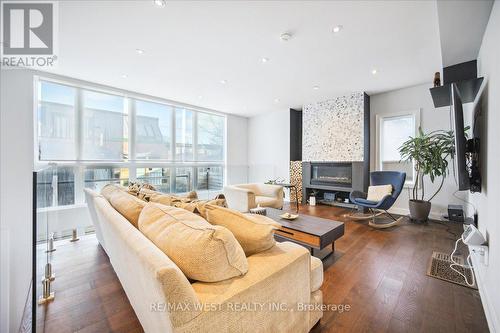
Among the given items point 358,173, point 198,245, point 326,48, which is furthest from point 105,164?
point 358,173

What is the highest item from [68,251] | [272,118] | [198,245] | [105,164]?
[272,118]

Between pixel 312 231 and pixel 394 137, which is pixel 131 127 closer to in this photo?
pixel 312 231

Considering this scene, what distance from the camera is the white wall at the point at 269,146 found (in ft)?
19.4

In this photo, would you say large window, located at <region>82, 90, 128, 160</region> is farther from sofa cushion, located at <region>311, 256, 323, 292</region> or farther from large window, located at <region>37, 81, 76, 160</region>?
sofa cushion, located at <region>311, 256, 323, 292</region>

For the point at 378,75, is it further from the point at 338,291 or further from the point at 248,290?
the point at 248,290

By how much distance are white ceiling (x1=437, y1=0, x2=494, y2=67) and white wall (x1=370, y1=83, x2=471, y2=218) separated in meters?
1.32

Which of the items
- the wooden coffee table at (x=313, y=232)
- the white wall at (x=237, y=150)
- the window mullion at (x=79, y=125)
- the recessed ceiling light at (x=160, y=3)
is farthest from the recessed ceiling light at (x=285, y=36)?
the white wall at (x=237, y=150)

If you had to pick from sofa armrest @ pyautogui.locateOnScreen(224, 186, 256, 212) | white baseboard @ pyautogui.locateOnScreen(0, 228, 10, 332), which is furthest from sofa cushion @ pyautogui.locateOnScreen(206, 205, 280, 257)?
white baseboard @ pyautogui.locateOnScreen(0, 228, 10, 332)

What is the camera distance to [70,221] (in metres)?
3.38

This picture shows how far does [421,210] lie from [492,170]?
2.44 metres

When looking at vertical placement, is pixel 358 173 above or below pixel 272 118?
below

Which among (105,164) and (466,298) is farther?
(105,164)

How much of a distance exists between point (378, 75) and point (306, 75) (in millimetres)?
1282

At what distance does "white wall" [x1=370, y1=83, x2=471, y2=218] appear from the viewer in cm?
372
